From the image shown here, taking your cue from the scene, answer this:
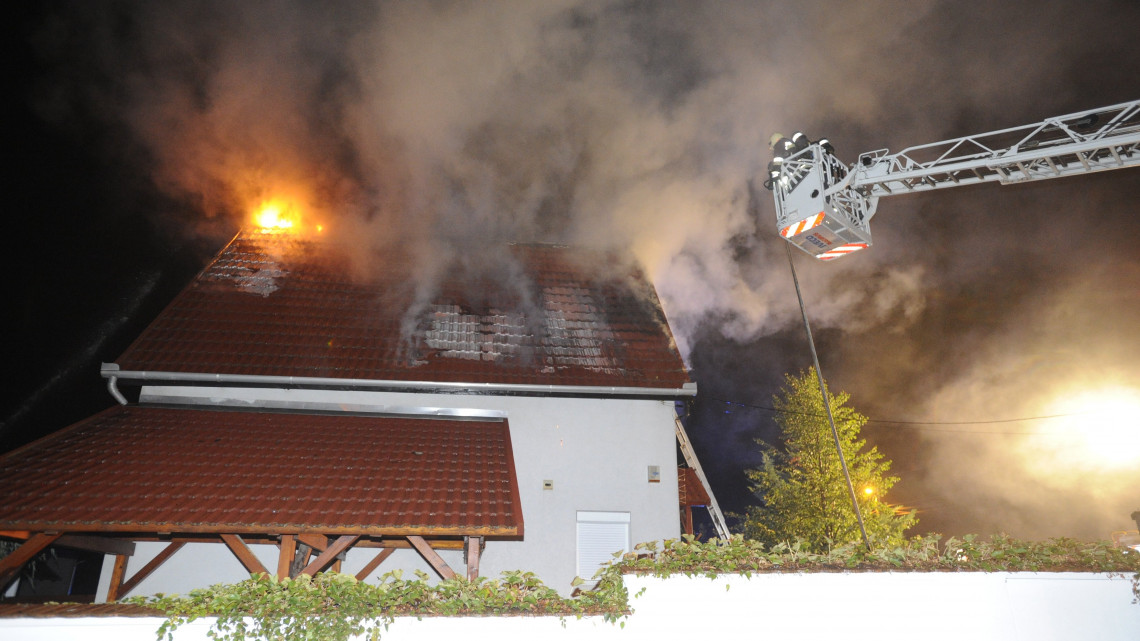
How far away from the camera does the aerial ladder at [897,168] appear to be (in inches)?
296

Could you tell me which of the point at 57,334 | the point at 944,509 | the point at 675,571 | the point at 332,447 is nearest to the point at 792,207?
the point at 675,571

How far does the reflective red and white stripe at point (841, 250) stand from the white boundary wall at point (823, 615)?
517 centimetres

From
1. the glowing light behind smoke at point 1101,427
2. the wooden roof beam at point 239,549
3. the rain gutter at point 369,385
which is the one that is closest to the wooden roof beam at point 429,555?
the wooden roof beam at point 239,549

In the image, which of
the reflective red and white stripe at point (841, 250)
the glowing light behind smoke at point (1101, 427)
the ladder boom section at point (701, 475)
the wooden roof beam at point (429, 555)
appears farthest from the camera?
the glowing light behind smoke at point (1101, 427)

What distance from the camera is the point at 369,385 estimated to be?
10.0 metres

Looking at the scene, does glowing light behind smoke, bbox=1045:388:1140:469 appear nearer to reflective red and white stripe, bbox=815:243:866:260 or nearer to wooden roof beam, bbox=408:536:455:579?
reflective red and white stripe, bbox=815:243:866:260

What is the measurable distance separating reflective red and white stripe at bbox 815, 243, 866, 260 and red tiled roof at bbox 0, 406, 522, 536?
20.0 feet

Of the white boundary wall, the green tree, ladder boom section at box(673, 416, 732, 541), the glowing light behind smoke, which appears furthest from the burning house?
the glowing light behind smoke

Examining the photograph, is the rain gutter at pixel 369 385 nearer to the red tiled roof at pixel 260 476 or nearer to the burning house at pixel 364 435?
the burning house at pixel 364 435

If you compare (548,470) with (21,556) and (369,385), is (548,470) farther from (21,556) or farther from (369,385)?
(21,556)

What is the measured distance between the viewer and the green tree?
18.1 metres

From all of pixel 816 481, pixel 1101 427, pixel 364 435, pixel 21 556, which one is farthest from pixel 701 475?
pixel 1101 427

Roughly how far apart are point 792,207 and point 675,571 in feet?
20.5

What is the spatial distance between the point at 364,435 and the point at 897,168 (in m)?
9.39
